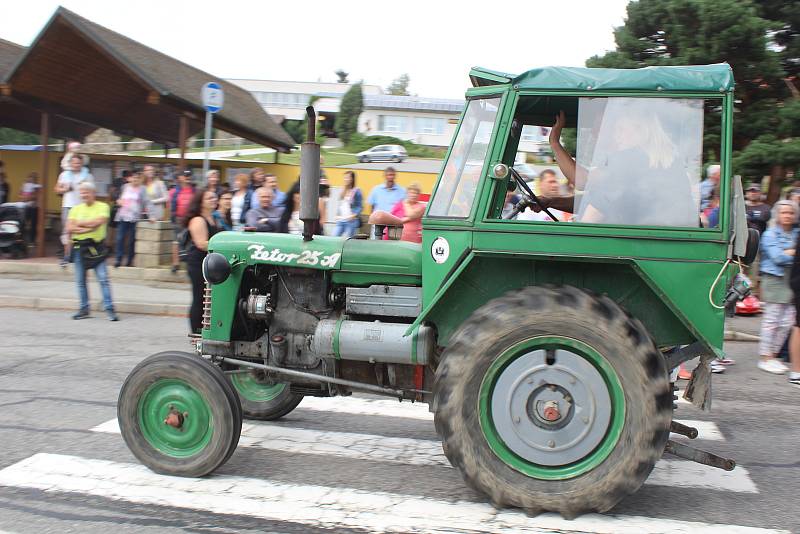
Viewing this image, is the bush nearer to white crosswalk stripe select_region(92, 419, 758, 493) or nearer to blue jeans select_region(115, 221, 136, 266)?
blue jeans select_region(115, 221, 136, 266)

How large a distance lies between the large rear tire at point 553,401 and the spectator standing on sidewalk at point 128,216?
1080cm

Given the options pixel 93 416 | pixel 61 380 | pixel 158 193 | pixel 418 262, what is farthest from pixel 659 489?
pixel 158 193

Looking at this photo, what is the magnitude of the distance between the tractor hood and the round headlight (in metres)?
0.13

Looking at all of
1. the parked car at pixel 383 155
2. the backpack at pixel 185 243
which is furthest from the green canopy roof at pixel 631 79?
the parked car at pixel 383 155

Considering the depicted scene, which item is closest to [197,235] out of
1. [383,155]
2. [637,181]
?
[637,181]

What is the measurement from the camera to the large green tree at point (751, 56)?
13000 millimetres

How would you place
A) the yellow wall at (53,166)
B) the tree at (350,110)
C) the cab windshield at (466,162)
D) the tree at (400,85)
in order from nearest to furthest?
the cab windshield at (466,162) → the yellow wall at (53,166) → the tree at (350,110) → the tree at (400,85)

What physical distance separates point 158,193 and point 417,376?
10.8m

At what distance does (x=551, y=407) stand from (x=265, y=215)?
227 inches

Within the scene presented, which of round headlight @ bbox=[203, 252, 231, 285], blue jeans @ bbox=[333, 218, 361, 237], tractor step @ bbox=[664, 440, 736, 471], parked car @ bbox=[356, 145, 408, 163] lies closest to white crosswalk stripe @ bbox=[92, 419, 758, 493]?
tractor step @ bbox=[664, 440, 736, 471]

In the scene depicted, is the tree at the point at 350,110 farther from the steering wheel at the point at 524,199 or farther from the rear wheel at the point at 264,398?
the steering wheel at the point at 524,199

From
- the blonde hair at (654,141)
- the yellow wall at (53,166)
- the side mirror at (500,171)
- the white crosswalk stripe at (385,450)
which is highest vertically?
the yellow wall at (53,166)

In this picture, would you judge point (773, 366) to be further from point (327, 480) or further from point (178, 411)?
point (178, 411)

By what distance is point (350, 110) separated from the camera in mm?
65625
